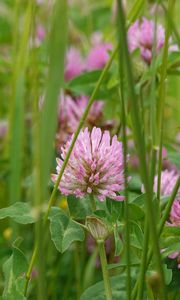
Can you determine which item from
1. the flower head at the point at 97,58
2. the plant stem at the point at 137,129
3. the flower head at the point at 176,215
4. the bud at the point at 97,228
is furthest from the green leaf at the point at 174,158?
the flower head at the point at 97,58

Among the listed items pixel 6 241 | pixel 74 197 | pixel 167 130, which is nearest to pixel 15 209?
pixel 74 197

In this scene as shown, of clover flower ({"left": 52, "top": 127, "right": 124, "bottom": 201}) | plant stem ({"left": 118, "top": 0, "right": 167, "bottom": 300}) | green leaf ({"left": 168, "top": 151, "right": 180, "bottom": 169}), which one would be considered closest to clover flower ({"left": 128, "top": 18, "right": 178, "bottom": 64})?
green leaf ({"left": 168, "top": 151, "right": 180, "bottom": 169})

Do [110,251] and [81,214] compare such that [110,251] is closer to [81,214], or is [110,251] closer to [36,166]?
[81,214]

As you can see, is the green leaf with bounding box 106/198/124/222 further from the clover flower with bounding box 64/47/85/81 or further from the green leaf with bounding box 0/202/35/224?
the clover flower with bounding box 64/47/85/81

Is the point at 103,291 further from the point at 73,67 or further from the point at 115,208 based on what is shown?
the point at 73,67

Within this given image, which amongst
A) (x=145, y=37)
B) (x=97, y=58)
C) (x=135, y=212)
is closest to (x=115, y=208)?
(x=135, y=212)

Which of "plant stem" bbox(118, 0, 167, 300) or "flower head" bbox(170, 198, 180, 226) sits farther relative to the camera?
"flower head" bbox(170, 198, 180, 226)
